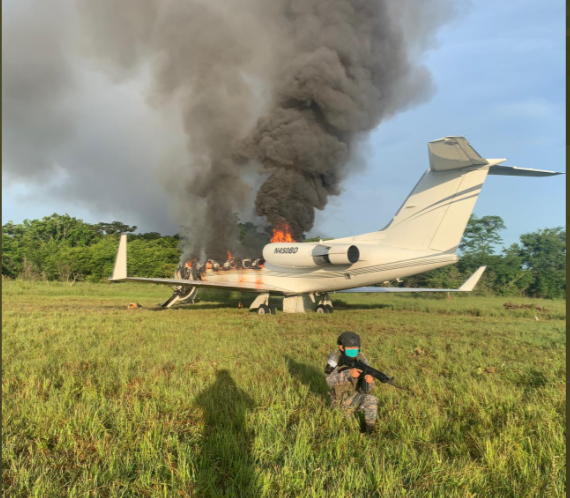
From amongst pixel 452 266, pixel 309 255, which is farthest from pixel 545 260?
pixel 309 255

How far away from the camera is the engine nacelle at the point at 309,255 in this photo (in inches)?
545

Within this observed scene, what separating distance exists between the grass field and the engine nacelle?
6.80 meters

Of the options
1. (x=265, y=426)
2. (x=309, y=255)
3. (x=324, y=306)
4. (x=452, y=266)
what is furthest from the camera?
(x=452, y=266)

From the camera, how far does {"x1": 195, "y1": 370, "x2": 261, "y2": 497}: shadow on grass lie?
2738 millimetres

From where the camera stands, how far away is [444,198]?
503 inches

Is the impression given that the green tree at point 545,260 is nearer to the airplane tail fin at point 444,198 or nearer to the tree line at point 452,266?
the tree line at point 452,266

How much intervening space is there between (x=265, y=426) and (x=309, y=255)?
1146cm

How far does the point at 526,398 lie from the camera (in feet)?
15.4

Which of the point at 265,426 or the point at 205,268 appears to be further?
the point at 205,268

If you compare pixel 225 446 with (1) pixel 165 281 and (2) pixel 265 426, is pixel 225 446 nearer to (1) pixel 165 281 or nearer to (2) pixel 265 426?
(2) pixel 265 426

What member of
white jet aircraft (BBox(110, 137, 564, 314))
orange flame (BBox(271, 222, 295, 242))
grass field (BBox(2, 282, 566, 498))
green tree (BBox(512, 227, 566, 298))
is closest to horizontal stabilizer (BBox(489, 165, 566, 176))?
white jet aircraft (BBox(110, 137, 564, 314))

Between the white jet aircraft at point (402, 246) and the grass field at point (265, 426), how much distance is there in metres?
6.12

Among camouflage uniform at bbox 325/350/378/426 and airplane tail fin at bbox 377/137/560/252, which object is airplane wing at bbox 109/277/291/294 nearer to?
airplane tail fin at bbox 377/137/560/252

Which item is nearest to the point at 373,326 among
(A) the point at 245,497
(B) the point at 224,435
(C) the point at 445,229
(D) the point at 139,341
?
(C) the point at 445,229
